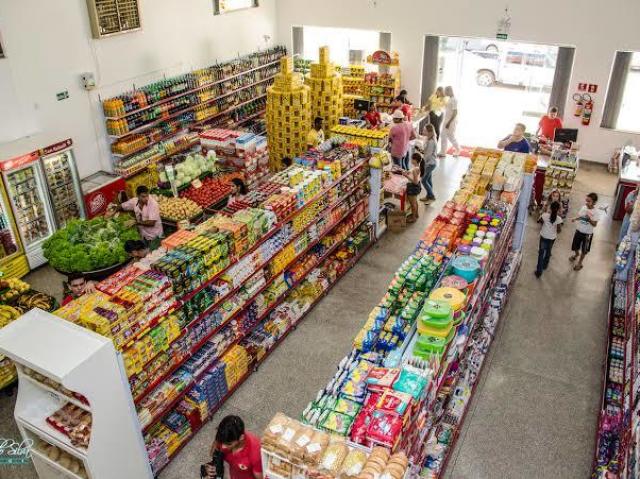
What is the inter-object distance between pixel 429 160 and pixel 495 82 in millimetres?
7889

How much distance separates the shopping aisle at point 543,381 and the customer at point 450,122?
491cm

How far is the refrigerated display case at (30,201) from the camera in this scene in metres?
9.63

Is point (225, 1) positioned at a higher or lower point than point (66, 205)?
higher

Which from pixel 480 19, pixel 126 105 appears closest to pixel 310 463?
pixel 126 105

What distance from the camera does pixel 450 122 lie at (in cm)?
1473

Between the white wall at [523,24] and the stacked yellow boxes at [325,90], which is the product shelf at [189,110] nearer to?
the stacked yellow boxes at [325,90]

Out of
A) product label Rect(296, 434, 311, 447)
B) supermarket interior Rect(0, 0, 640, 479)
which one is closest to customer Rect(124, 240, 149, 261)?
supermarket interior Rect(0, 0, 640, 479)

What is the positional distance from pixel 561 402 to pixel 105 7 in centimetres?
1064

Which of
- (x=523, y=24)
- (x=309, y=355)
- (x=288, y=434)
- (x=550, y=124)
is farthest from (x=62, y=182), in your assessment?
(x=523, y=24)

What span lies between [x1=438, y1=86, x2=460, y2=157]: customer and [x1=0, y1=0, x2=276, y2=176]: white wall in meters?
5.91

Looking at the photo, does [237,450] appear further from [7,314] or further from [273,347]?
[7,314]

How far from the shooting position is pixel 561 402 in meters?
7.44

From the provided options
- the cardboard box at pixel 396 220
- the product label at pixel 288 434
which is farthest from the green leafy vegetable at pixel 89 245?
the cardboard box at pixel 396 220

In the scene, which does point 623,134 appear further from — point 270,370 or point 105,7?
point 105,7
